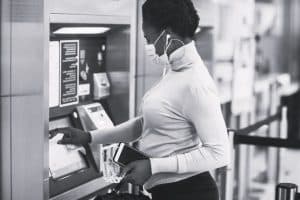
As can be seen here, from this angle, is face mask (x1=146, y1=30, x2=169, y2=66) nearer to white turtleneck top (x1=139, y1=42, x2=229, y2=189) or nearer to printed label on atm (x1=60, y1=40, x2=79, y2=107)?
white turtleneck top (x1=139, y1=42, x2=229, y2=189)

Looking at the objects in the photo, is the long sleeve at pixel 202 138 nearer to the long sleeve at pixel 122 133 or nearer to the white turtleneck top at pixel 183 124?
the white turtleneck top at pixel 183 124

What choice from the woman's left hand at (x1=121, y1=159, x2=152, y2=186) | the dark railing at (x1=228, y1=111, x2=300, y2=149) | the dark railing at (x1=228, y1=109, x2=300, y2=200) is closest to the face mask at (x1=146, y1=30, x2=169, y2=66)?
the woman's left hand at (x1=121, y1=159, x2=152, y2=186)

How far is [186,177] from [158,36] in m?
0.61

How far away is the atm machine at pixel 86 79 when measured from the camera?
2.96 meters

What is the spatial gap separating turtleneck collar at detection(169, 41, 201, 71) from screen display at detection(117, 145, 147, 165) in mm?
401

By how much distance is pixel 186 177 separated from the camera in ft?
7.93

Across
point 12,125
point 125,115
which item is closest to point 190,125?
point 12,125

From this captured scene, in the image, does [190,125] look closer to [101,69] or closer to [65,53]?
[65,53]

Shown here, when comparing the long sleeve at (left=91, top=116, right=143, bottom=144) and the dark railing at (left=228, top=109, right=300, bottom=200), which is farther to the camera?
the dark railing at (left=228, top=109, right=300, bottom=200)

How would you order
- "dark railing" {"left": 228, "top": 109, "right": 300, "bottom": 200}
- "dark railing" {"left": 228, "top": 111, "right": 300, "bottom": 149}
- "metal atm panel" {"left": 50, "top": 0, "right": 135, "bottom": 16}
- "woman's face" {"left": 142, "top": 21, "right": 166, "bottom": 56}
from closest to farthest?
"woman's face" {"left": 142, "top": 21, "right": 166, "bottom": 56}, "metal atm panel" {"left": 50, "top": 0, "right": 135, "bottom": 16}, "dark railing" {"left": 228, "top": 109, "right": 300, "bottom": 200}, "dark railing" {"left": 228, "top": 111, "right": 300, "bottom": 149}

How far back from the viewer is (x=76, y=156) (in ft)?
10.8

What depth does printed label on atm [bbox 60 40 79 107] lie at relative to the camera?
3041 millimetres

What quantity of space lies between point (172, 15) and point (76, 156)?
123 centimetres

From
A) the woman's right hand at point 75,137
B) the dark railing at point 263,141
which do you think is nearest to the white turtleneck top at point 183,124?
the woman's right hand at point 75,137
